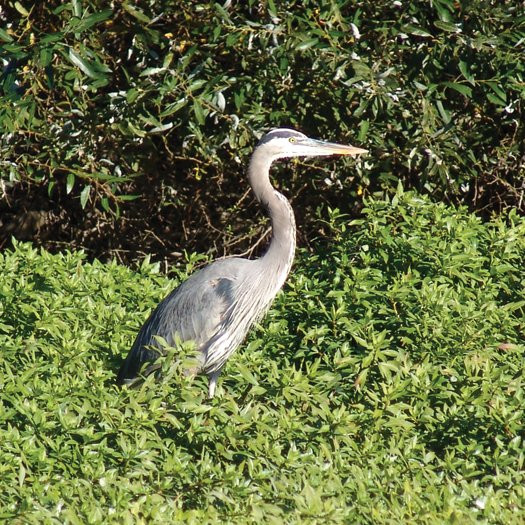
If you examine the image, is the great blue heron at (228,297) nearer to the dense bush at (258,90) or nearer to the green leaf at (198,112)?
the green leaf at (198,112)

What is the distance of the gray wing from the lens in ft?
17.6

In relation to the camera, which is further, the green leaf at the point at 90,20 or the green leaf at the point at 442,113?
the green leaf at the point at 442,113

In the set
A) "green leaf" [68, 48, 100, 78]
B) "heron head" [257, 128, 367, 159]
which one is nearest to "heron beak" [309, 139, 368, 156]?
"heron head" [257, 128, 367, 159]

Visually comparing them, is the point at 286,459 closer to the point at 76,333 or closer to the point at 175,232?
the point at 76,333

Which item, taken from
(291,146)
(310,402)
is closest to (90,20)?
(291,146)

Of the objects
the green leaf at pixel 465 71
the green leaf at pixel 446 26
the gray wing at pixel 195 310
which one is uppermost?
the green leaf at pixel 446 26

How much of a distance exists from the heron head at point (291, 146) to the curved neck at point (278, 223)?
0.17 metres

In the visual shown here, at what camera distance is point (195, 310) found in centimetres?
543

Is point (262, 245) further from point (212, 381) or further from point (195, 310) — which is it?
point (212, 381)

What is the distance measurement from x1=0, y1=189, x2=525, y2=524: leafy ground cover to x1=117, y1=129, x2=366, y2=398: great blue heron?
0.41 feet

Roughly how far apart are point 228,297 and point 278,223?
0.46 m

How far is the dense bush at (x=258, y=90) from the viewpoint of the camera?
20.7 ft

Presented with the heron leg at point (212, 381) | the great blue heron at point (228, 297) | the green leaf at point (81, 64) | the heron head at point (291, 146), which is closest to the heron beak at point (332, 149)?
the heron head at point (291, 146)

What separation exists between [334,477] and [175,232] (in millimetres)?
4998
